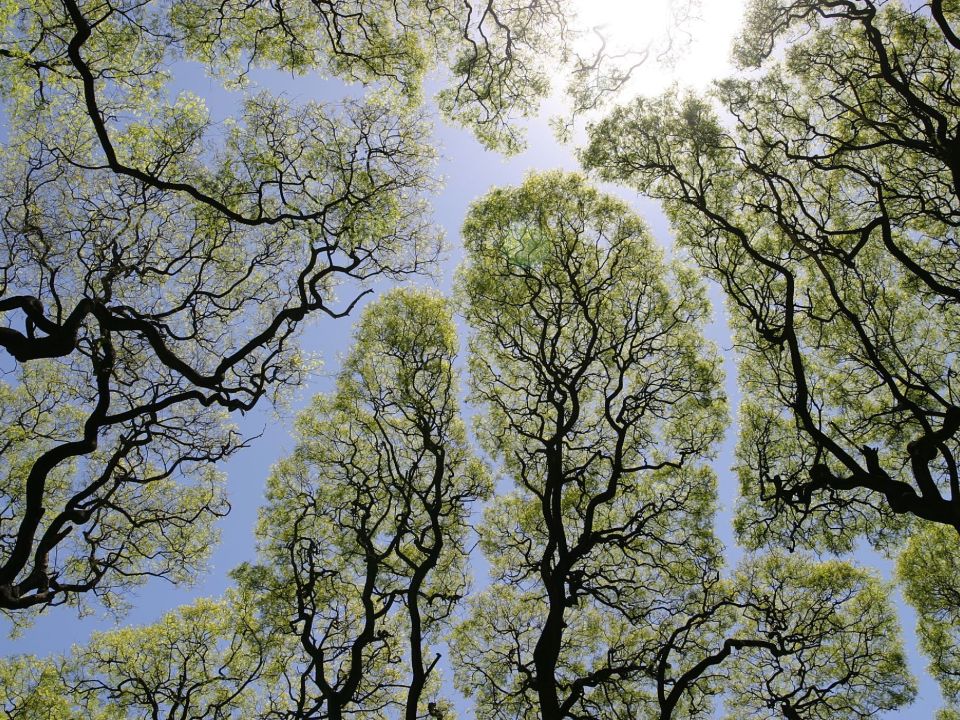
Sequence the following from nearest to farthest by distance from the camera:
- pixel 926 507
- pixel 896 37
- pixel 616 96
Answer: pixel 926 507
pixel 896 37
pixel 616 96

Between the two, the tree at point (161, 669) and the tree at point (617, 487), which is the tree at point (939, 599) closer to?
the tree at point (617, 487)

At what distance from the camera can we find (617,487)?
17.2 m

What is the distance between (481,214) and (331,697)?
12431 millimetres

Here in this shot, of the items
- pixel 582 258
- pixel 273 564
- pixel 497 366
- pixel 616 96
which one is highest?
pixel 616 96

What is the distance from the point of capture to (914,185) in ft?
45.2

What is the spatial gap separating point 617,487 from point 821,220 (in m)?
8.71

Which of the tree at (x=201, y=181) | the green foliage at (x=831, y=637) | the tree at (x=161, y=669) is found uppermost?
the tree at (x=201, y=181)

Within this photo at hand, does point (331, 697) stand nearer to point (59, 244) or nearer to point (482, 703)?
point (482, 703)

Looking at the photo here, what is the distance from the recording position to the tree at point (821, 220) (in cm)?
1350

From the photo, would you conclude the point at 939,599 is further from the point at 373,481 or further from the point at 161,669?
the point at 161,669

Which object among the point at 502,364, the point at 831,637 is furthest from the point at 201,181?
the point at 831,637

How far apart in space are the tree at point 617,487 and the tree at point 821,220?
62.2 inches

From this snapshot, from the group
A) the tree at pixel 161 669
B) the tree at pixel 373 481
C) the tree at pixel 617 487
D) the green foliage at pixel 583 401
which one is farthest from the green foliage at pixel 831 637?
the tree at pixel 161 669

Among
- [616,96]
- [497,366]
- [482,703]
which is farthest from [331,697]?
[616,96]
